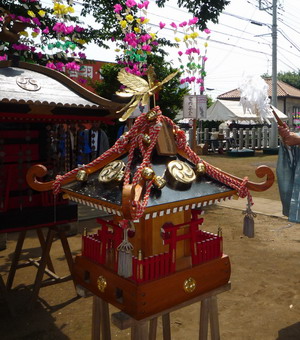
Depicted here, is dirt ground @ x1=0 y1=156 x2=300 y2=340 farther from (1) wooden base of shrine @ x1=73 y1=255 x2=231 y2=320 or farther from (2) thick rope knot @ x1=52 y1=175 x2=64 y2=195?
(2) thick rope knot @ x1=52 y1=175 x2=64 y2=195

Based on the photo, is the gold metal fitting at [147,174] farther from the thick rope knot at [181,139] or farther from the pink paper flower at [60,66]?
the pink paper flower at [60,66]

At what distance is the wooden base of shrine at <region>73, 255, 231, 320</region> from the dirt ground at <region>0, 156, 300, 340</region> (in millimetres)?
1341

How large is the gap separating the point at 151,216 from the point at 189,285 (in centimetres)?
71

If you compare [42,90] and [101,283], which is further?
[42,90]

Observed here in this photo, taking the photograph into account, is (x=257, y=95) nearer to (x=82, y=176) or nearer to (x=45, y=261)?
(x=82, y=176)

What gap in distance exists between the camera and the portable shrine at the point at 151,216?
7.89 feet

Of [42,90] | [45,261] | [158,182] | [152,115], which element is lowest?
[45,261]

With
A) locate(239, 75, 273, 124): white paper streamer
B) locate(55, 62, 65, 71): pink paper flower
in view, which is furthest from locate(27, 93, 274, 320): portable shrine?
locate(55, 62, 65, 71): pink paper flower

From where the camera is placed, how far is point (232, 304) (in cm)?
453

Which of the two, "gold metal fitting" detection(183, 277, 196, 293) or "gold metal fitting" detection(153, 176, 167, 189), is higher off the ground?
"gold metal fitting" detection(153, 176, 167, 189)

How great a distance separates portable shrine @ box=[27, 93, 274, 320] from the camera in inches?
94.7

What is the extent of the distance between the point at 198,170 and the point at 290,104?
3890 centimetres

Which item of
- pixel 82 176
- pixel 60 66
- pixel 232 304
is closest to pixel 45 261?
pixel 82 176

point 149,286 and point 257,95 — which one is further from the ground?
point 257,95
